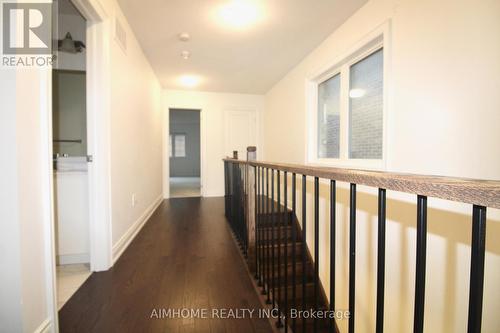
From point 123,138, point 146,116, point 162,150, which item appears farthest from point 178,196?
point 123,138

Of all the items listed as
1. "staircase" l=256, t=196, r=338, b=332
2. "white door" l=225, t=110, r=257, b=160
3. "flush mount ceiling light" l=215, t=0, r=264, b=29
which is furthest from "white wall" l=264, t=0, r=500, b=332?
"white door" l=225, t=110, r=257, b=160

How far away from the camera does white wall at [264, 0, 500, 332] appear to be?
128cm

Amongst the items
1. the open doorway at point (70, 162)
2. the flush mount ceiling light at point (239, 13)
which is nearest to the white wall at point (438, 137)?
the flush mount ceiling light at point (239, 13)

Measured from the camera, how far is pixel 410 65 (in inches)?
68.6

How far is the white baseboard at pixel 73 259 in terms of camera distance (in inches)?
76.3

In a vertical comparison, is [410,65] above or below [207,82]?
below

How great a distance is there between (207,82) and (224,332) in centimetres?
420

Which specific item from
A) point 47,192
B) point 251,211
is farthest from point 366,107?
point 47,192

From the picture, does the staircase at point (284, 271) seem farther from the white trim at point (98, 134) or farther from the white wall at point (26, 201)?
the white trim at point (98, 134)

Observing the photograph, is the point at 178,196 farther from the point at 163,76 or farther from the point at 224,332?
the point at 224,332

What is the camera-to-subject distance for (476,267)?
0.44 metres

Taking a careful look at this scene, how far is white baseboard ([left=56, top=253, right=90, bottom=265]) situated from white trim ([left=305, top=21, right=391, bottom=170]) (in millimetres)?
2736

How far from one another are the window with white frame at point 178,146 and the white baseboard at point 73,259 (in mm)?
8451

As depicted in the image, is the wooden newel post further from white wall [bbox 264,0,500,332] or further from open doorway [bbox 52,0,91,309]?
open doorway [bbox 52,0,91,309]
